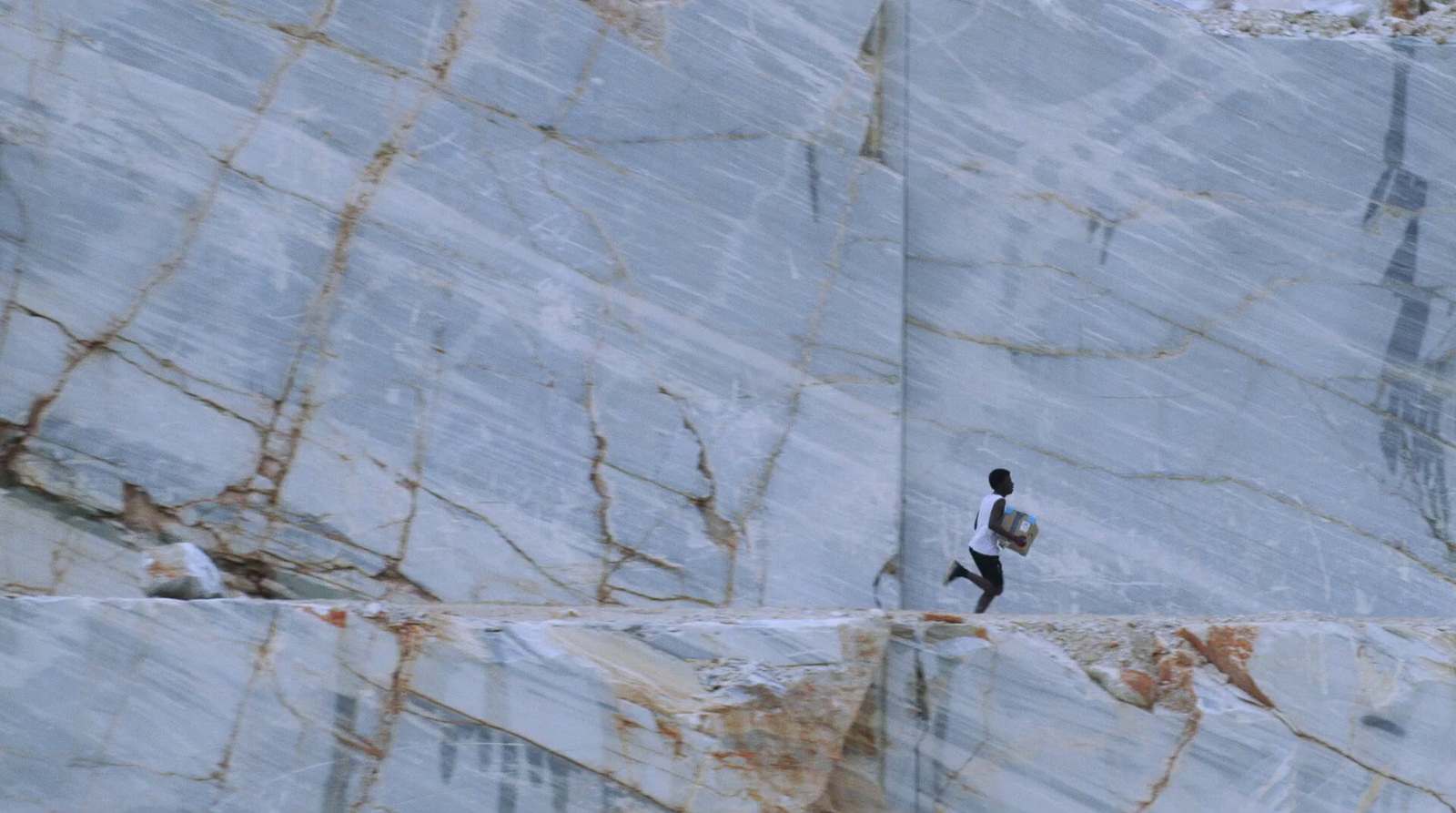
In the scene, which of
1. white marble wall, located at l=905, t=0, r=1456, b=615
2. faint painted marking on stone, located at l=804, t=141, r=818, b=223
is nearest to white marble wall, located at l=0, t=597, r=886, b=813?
white marble wall, located at l=905, t=0, r=1456, b=615

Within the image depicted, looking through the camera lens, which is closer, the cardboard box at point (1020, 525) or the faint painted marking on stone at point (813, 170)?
the cardboard box at point (1020, 525)

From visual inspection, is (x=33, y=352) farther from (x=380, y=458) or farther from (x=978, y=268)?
(x=978, y=268)

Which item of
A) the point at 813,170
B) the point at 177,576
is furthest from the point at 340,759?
the point at 813,170

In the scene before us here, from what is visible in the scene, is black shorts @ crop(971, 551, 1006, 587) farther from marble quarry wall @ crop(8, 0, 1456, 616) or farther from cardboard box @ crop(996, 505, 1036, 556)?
marble quarry wall @ crop(8, 0, 1456, 616)

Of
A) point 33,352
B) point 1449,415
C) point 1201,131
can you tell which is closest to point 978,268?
point 1201,131

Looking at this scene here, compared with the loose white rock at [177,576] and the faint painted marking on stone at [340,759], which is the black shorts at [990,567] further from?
the loose white rock at [177,576]

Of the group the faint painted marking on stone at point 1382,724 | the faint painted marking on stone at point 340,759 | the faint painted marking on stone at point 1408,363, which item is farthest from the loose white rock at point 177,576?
the faint painted marking on stone at point 1408,363

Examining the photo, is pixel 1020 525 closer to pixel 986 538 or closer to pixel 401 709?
pixel 986 538
